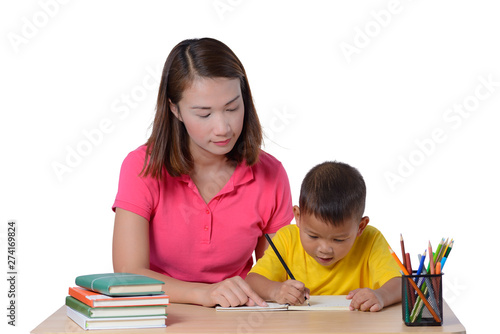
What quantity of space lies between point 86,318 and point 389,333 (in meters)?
0.69

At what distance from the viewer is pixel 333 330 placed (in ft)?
5.00

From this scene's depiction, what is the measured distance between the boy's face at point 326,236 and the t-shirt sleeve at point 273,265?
12cm

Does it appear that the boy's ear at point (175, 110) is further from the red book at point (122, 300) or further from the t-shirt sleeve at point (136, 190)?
the red book at point (122, 300)

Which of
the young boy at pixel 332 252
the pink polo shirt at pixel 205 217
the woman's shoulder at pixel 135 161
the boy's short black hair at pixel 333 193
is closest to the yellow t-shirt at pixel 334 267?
the young boy at pixel 332 252

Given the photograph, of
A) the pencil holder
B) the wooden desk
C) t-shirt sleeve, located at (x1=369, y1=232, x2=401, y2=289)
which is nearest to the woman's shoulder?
the wooden desk

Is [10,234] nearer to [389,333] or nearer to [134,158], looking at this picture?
[134,158]

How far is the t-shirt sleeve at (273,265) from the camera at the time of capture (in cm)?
200

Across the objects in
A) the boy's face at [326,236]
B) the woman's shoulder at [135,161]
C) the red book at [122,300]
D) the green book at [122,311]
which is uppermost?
the woman's shoulder at [135,161]

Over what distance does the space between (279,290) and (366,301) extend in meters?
0.25

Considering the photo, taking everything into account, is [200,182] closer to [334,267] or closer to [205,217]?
[205,217]

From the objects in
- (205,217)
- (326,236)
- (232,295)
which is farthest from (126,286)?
(205,217)

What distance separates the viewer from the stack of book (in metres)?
1.58

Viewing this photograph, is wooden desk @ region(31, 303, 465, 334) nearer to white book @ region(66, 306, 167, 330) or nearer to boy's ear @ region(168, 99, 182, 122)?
white book @ region(66, 306, 167, 330)

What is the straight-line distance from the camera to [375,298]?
178 cm
